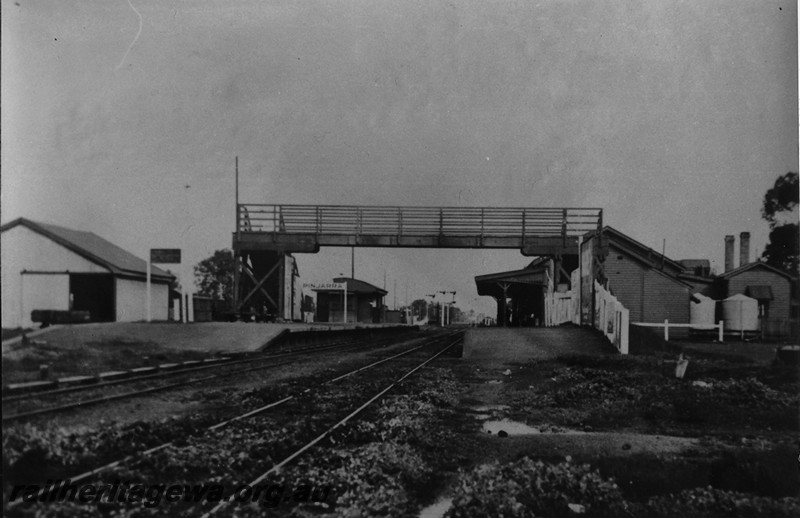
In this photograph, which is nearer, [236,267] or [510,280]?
[236,267]

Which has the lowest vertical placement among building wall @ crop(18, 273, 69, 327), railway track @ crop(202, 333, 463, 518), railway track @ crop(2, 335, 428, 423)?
railway track @ crop(202, 333, 463, 518)

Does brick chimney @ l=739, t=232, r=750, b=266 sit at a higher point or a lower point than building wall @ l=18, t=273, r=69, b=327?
higher

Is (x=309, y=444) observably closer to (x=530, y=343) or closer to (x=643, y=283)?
(x=530, y=343)

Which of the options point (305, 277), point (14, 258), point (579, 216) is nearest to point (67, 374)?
point (14, 258)

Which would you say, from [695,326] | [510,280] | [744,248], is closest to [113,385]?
[510,280]

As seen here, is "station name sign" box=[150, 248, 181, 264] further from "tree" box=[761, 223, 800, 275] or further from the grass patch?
"tree" box=[761, 223, 800, 275]

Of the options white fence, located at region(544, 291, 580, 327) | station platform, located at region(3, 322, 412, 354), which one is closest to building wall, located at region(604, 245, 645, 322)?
white fence, located at region(544, 291, 580, 327)

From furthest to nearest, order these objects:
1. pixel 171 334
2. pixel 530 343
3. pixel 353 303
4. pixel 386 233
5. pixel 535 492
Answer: pixel 353 303 < pixel 530 343 < pixel 386 233 < pixel 171 334 < pixel 535 492
